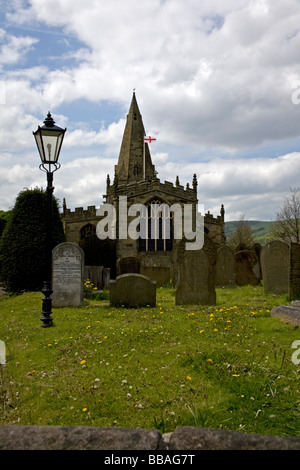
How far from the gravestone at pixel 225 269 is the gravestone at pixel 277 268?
2577 millimetres

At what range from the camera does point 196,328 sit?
5.93m

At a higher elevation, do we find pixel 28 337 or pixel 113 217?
pixel 113 217

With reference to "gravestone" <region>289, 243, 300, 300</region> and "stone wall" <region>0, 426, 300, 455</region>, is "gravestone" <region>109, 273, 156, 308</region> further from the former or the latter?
"stone wall" <region>0, 426, 300, 455</region>

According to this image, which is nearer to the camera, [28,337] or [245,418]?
[245,418]

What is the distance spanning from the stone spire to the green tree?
22.8 m

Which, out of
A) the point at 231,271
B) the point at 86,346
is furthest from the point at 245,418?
the point at 231,271

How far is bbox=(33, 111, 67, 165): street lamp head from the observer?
6699mm

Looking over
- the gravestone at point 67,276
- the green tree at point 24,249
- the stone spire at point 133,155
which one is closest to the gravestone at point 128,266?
the green tree at point 24,249

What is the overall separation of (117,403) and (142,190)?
2687 cm

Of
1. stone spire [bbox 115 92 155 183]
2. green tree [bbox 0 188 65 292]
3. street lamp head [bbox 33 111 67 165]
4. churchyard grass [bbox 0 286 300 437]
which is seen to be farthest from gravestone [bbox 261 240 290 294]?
stone spire [bbox 115 92 155 183]

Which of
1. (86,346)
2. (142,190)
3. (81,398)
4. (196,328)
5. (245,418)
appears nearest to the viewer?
(245,418)

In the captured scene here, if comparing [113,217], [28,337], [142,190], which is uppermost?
[142,190]

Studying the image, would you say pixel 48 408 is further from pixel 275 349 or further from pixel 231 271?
pixel 231 271
